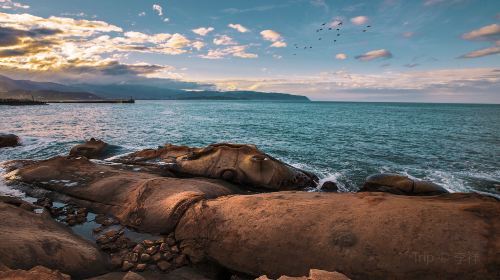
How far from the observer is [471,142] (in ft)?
120

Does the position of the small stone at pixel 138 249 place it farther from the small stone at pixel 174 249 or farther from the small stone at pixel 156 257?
the small stone at pixel 174 249

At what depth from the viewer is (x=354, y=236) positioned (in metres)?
6.68

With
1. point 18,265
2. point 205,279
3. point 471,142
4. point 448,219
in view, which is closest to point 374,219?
point 448,219

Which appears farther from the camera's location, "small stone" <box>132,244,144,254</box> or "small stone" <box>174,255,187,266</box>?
"small stone" <box>132,244,144,254</box>

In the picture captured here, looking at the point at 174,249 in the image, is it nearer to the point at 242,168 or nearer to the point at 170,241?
the point at 170,241

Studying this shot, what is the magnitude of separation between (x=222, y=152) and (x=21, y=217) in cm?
876

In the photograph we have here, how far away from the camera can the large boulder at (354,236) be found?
235 inches

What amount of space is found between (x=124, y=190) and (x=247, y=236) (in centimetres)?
604

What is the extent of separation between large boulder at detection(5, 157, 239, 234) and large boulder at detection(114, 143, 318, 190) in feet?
3.06

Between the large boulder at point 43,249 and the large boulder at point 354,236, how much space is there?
2233 millimetres

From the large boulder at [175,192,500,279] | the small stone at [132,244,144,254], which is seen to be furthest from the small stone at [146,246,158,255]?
the large boulder at [175,192,500,279]

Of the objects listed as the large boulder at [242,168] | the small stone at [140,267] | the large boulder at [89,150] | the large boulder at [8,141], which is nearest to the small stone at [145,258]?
the small stone at [140,267]

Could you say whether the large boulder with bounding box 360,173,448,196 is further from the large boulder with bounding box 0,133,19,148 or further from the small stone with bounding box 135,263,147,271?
the large boulder with bounding box 0,133,19,148

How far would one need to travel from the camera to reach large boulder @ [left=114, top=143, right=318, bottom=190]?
14430 millimetres
